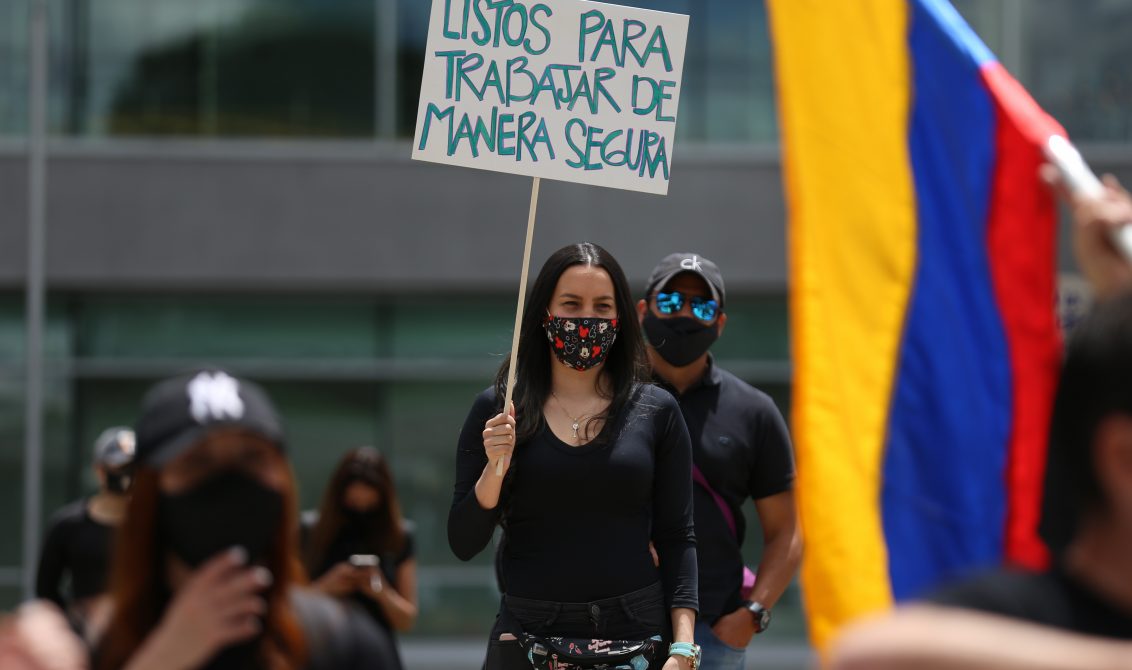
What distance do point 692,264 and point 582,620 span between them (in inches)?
55.5

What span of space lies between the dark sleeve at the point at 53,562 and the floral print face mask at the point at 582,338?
2.84 meters

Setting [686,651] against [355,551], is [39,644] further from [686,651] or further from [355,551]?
[355,551]

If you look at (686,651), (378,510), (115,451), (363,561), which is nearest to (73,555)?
(115,451)

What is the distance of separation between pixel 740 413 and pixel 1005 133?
240 cm

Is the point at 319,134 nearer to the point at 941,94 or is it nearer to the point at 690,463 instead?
the point at 690,463

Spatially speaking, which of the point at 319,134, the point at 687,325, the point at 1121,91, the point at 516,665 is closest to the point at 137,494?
the point at 516,665

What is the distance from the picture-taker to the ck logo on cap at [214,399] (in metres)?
2.49

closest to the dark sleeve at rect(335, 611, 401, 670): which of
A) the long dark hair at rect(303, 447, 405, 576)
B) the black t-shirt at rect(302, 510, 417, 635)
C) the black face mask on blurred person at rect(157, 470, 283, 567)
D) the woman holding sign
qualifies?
the black face mask on blurred person at rect(157, 470, 283, 567)

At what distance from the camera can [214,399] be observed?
2.50 meters

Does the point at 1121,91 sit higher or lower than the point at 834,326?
higher

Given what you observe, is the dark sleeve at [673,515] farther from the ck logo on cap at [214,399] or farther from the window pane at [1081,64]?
the window pane at [1081,64]

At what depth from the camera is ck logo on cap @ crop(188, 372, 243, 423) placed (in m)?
2.49

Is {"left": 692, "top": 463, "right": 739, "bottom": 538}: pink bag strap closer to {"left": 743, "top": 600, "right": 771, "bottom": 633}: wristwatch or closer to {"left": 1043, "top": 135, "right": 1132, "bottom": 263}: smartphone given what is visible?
{"left": 743, "top": 600, "right": 771, "bottom": 633}: wristwatch

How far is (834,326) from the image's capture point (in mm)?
2963
